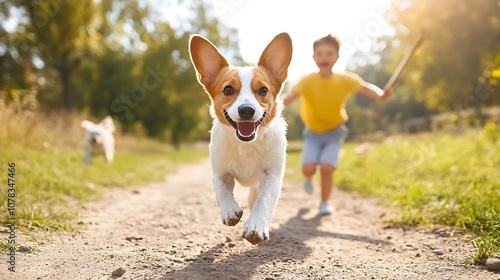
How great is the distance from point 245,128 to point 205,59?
2.64ft

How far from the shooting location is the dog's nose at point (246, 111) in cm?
299

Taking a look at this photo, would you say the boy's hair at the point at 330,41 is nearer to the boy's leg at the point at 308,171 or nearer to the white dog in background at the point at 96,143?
the boy's leg at the point at 308,171

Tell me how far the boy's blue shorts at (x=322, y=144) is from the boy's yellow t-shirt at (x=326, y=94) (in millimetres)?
70

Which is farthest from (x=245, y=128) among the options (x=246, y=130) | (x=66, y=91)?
(x=66, y=91)

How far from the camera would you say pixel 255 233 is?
2760 mm

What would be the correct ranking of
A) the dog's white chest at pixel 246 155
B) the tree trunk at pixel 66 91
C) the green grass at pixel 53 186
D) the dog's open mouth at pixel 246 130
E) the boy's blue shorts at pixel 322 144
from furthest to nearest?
the tree trunk at pixel 66 91
the boy's blue shorts at pixel 322 144
the green grass at pixel 53 186
the dog's white chest at pixel 246 155
the dog's open mouth at pixel 246 130

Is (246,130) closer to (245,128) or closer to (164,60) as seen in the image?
(245,128)

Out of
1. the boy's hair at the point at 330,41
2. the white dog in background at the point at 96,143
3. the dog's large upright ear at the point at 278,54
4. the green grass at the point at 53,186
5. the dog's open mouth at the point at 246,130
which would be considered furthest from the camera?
the white dog in background at the point at 96,143

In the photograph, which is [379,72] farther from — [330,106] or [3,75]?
[330,106]

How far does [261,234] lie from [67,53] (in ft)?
61.2

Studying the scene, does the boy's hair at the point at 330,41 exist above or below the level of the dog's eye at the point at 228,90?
above

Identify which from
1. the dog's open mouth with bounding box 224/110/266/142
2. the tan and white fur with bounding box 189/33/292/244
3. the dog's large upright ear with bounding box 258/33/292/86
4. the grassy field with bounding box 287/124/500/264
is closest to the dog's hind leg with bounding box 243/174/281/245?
the tan and white fur with bounding box 189/33/292/244

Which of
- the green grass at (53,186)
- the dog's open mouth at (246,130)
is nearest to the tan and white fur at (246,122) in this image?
the dog's open mouth at (246,130)

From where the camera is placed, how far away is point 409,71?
739 inches
